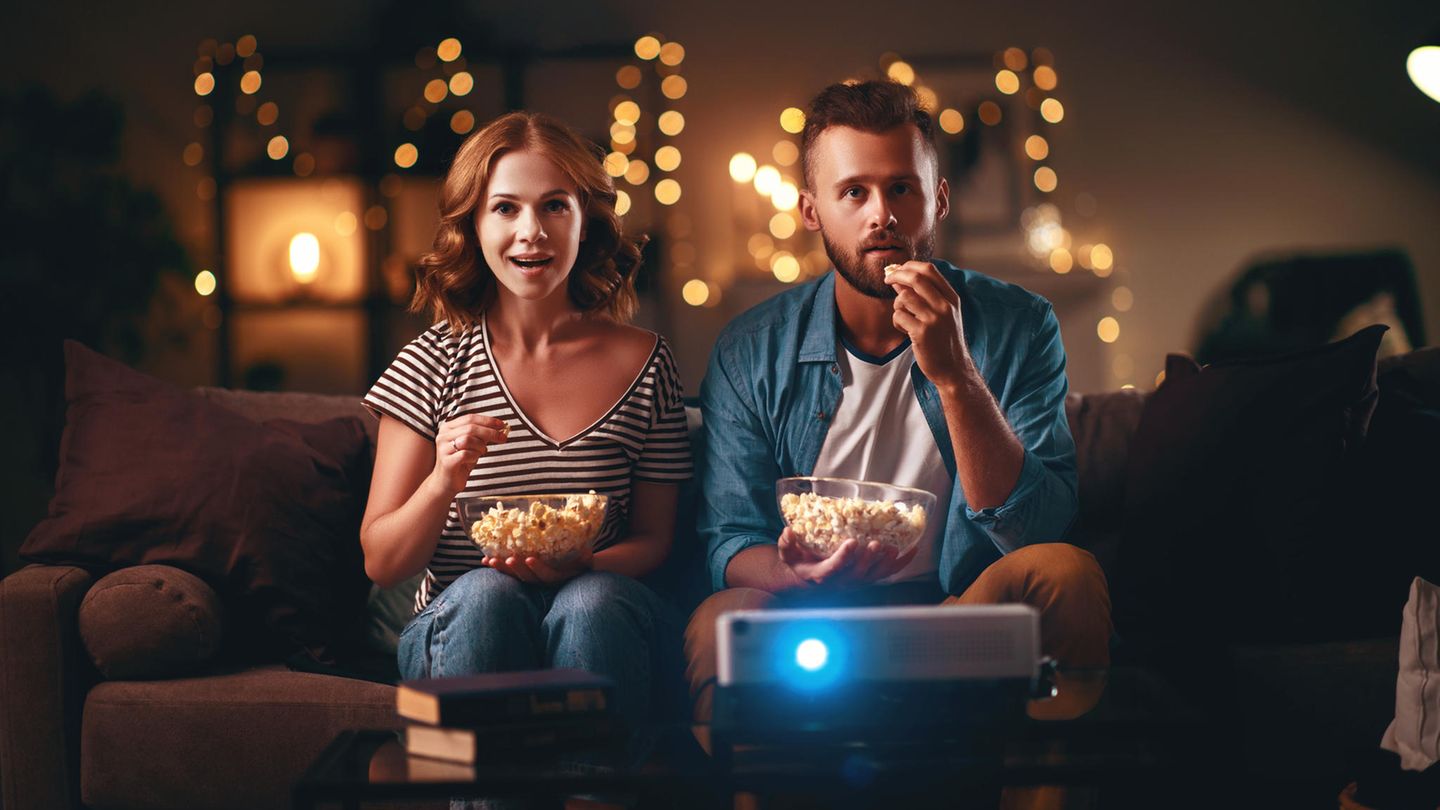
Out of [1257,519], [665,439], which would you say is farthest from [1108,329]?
[665,439]

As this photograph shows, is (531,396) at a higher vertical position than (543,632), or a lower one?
higher

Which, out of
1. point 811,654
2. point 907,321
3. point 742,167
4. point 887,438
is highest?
point 742,167

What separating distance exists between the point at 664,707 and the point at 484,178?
81 centimetres

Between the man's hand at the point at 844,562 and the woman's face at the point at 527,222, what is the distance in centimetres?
58

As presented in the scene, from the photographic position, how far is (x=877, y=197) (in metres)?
1.77

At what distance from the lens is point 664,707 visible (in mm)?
1713

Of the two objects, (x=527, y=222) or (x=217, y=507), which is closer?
(x=527, y=222)

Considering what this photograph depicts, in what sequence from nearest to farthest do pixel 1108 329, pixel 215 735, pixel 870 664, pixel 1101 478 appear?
pixel 870 664
pixel 215 735
pixel 1101 478
pixel 1108 329

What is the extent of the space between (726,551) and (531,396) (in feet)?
1.23

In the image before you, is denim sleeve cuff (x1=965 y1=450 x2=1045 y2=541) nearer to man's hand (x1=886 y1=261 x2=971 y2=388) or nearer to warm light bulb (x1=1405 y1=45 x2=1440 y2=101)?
man's hand (x1=886 y1=261 x2=971 y2=388)

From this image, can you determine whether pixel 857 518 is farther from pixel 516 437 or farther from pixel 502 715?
pixel 516 437

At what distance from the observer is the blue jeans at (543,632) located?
1.52 meters

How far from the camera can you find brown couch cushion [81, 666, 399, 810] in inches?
68.8

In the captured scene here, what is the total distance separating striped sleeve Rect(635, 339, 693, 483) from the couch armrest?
2.82 ft
